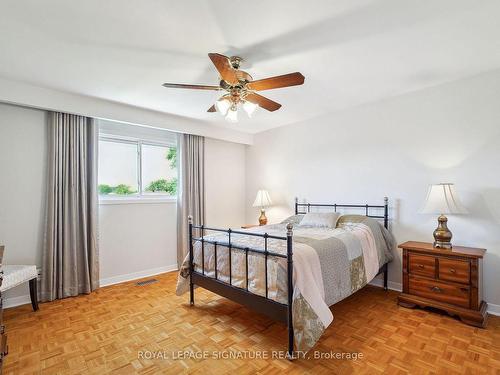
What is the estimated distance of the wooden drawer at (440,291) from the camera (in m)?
2.53

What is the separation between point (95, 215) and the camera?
3449 mm

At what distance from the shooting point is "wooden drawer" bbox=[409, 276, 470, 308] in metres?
2.53

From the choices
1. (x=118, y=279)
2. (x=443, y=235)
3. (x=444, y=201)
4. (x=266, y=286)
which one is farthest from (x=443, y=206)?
(x=118, y=279)

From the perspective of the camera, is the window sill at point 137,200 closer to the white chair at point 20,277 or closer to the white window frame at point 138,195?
the white window frame at point 138,195

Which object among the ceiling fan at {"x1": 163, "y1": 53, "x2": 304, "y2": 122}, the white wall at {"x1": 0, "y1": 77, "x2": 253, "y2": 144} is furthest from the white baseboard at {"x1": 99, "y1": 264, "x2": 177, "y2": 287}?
the ceiling fan at {"x1": 163, "y1": 53, "x2": 304, "y2": 122}

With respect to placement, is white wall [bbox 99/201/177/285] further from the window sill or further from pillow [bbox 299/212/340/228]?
pillow [bbox 299/212/340/228]

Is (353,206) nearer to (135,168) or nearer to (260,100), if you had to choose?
(260,100)

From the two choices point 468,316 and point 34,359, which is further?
point 468,316

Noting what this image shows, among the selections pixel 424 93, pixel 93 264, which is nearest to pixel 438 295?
pixel 424 93

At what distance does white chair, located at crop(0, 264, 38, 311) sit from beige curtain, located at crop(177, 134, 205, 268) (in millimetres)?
1898

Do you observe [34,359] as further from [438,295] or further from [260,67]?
[438,295]

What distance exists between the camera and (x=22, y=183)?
306cm

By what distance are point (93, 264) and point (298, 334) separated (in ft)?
9.36

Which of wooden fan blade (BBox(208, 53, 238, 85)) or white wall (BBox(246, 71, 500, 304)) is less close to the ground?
wooden fan blade (BBox(208, 53, 238, 85))
